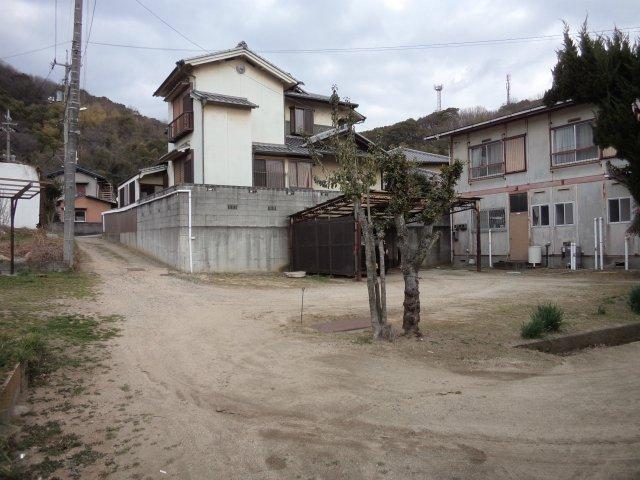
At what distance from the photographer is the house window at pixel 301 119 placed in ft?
89.4

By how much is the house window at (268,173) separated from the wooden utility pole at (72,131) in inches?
327

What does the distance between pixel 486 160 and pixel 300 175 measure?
8.98 m

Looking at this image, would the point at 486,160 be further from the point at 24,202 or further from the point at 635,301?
the point at 24,202

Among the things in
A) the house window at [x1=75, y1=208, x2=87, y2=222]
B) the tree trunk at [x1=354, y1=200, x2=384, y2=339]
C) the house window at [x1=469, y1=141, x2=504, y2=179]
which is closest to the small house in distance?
the house window at [x1=75, y1=208, x2=87, y2=222]

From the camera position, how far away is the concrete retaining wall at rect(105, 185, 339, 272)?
749 inches

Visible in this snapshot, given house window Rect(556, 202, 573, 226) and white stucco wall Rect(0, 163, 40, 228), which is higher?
white stucco wall Rect(0, 163, 40, 228)

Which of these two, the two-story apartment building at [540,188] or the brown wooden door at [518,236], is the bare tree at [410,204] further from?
the brown wooden door at [518,236]

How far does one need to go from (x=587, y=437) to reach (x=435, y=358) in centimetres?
293

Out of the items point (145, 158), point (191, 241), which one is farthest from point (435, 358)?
point (145, 158)

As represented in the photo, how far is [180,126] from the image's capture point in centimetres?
2405

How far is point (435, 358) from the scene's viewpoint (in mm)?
7129

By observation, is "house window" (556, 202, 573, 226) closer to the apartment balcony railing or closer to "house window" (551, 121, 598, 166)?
"house window" (551, 121, 598, 166)

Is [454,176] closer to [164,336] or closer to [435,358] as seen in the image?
[435,358]

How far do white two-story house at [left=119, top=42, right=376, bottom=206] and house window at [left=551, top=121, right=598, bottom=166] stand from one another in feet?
27.3
